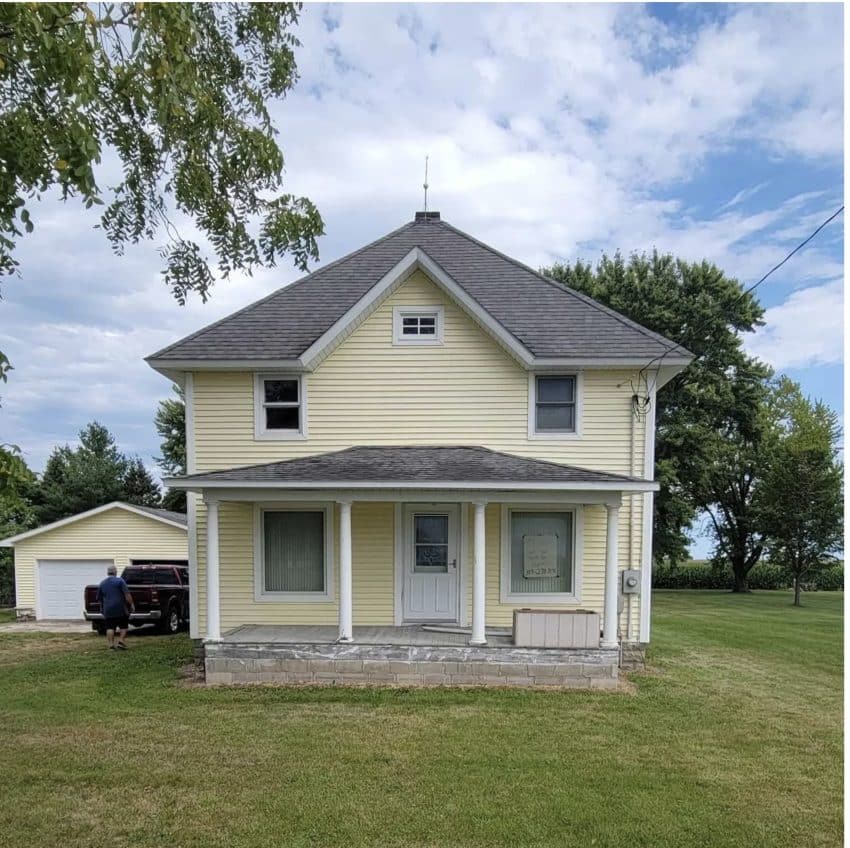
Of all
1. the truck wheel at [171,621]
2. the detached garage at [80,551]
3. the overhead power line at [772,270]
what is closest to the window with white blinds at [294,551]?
the overhead power line at [772,270]

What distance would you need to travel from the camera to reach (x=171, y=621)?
15.0 metres

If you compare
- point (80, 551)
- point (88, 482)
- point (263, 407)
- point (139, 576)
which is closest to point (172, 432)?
point (88, 482)

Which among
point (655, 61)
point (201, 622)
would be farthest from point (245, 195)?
point (201, 622)

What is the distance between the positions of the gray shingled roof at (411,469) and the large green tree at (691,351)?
15981 mm

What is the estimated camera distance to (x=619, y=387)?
33.1ft

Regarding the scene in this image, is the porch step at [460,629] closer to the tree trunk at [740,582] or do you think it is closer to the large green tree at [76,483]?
the tree trunk at [740,582]

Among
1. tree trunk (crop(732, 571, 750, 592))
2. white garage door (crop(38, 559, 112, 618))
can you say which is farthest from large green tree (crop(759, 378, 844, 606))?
white garage door (crop(38, 559, 112, 618))

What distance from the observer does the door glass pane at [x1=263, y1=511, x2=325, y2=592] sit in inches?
408

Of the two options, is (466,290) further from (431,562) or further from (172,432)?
(172,432)

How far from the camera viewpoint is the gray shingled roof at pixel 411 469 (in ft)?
29.0

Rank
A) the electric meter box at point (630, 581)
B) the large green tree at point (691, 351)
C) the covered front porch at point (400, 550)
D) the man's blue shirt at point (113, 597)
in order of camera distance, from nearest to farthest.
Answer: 1. the covered front porch at point (400, 550)
2. the electric meter box at point (630, 581)
3. the man's blue shirt at point (113, 597)
4. the large green tree at point (691, 351)

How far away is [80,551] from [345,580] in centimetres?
1528

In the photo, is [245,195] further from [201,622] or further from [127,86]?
[201,622]

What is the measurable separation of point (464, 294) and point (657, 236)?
18502 mm
